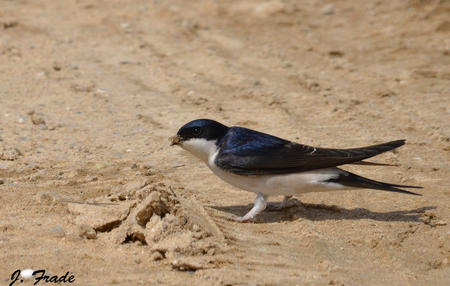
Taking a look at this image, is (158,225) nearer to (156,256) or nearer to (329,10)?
(156,256)

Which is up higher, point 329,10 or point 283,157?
point 329,10

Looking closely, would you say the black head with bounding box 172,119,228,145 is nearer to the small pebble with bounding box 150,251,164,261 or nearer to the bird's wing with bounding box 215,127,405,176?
the bird's wing with bounding box 215,127,405,176

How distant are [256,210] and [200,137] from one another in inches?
22.6

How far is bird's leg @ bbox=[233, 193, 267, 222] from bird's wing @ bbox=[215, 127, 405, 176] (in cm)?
18

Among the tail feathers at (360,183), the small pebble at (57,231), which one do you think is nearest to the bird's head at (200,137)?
the tail feathers at (360,183)

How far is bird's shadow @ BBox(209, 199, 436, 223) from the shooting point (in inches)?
182

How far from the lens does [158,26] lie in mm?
9391

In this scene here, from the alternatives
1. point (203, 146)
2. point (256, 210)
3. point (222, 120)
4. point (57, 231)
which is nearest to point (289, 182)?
point (256, 210)

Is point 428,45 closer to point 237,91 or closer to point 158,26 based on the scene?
point 237,91

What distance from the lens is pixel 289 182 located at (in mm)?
4484

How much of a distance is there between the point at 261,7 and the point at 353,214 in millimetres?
5801

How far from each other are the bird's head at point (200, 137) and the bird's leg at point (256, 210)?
425mm

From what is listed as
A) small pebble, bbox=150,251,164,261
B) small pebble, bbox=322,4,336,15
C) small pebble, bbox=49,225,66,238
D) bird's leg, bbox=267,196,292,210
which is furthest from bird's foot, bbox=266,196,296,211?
small pebble, bbox=322,4,336,15

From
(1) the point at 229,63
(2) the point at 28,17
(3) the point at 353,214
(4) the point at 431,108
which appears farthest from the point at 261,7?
(3) the point at 353,214
